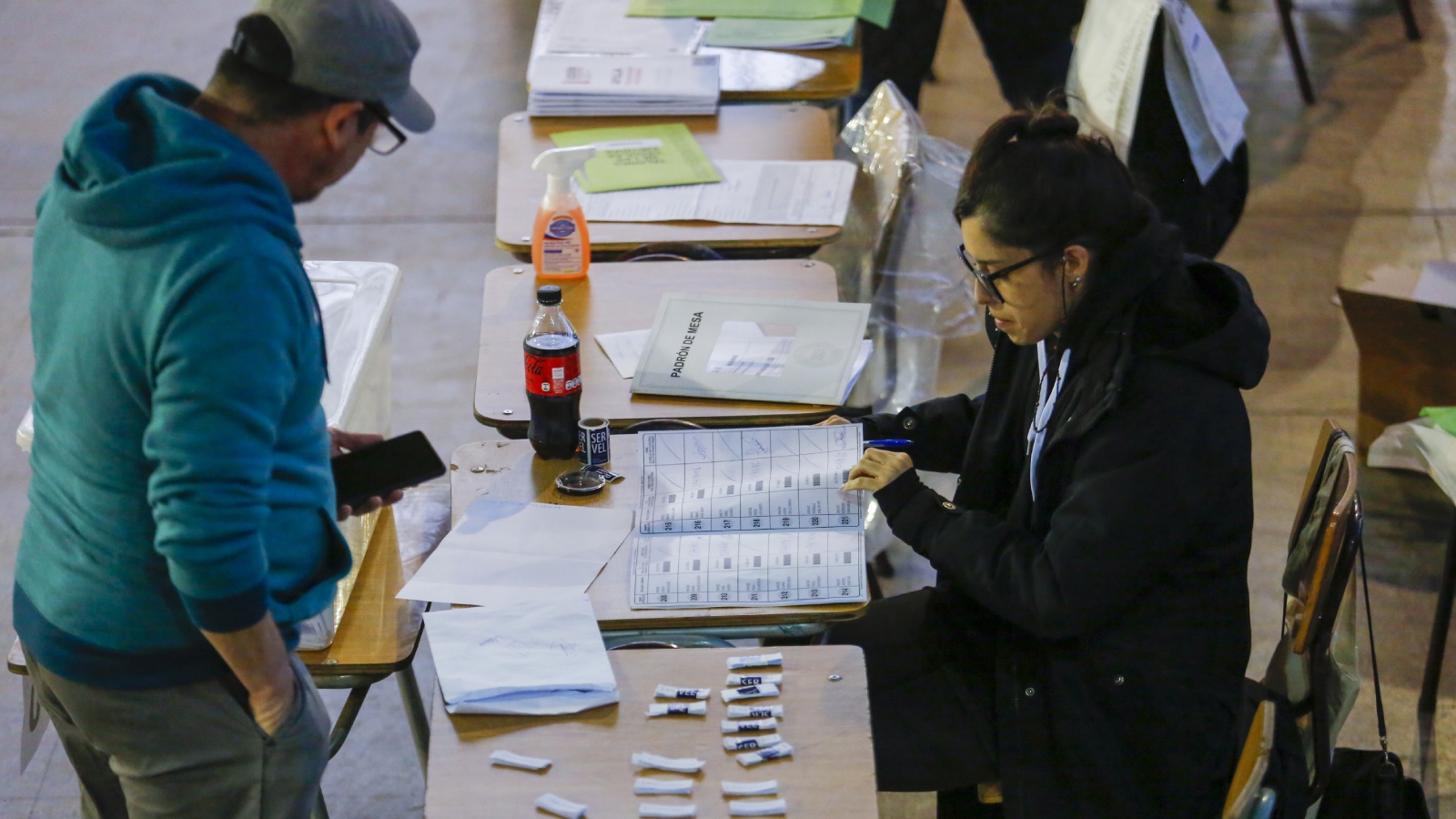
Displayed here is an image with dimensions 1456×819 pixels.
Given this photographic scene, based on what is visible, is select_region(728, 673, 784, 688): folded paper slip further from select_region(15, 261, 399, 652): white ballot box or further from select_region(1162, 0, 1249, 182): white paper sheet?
select_region(1162, 0, 1249, 182): white paper sheet

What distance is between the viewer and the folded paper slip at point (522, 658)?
166 cm

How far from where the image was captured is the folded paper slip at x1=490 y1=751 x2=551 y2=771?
5.16 ft

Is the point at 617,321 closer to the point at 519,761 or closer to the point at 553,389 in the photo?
the point at 553,389

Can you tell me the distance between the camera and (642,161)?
9.86 feet

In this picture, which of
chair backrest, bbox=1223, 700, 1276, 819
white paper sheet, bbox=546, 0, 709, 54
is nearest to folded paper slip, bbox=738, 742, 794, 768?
chair backrest, bbox=1223, 700, 1276, 819

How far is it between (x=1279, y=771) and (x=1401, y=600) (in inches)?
56.6

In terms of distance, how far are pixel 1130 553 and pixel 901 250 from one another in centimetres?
160

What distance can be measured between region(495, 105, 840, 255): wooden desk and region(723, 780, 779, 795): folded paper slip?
142 cm

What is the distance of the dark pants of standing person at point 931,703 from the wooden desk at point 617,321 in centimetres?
Answer: 37

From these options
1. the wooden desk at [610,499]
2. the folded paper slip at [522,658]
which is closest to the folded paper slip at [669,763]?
the folded paper slip at [522,658]

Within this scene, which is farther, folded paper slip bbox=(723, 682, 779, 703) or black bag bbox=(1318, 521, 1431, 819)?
black bag bbox=(1318, 521, 1431, 819)

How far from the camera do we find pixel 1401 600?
304 cm

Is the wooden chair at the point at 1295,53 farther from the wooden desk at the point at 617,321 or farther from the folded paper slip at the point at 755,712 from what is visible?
the folded paper slip at the point at 755,712

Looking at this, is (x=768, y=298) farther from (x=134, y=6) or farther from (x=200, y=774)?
(x=134, y=6)
